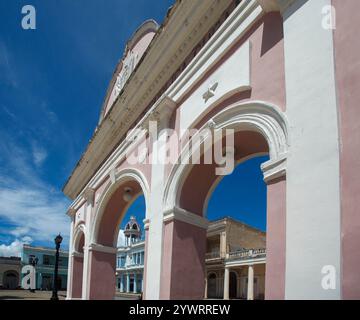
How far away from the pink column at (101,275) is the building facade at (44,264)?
125ft

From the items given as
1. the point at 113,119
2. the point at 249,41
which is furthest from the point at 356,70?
the point at 113,119

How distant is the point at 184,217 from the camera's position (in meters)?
5.80

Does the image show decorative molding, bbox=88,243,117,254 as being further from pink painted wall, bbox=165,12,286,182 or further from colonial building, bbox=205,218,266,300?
colonial building, bbox=205,218,266,300

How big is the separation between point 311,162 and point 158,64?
4.38 metres

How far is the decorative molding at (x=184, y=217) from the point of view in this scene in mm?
5641

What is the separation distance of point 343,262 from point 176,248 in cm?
317

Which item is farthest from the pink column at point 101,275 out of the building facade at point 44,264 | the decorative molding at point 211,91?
the building facade at point 44,264

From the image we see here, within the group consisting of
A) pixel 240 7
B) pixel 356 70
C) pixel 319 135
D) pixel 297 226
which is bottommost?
pixel 297 226

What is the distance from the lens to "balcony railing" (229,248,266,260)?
819 inches

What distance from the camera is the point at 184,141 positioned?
573 centimetres

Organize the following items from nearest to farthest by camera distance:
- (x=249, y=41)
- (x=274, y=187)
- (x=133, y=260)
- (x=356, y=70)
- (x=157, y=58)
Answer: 1. (x=356, y=70)
2. (x=274, y=187)
3. (x=249, y=41)
4. (x=157, y=58)
5. (x=133, y=260)

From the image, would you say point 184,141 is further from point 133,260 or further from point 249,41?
point 133,260
